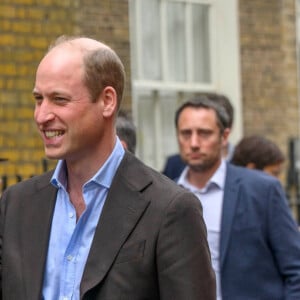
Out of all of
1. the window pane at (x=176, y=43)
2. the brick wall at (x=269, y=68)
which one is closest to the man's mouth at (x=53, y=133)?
the window pane at (x=176, y=43)

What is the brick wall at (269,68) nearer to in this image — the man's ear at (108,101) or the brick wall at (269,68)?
the brick wall at (269,68)

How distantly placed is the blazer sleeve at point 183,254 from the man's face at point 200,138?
2.78 metres

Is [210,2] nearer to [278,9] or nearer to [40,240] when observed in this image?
[278,9]

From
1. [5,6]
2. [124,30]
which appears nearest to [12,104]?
[5,6]

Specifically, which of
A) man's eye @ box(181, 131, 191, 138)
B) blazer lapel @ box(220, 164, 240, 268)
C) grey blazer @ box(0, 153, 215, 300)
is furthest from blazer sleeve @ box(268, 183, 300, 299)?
grey blazer @ box(0, 153, 215, 300)

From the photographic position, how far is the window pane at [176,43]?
1087 cm

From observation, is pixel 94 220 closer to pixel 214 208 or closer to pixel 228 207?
pixel 228 207

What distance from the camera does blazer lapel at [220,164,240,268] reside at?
5.59 metres

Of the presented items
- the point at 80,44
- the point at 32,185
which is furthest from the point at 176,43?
the point at 80,44

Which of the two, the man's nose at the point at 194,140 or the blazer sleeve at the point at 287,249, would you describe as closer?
the blazer sleeve at the point at 287,249

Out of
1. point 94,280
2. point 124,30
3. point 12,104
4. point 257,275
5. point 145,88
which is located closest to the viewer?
point 94,280

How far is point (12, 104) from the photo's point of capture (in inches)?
349

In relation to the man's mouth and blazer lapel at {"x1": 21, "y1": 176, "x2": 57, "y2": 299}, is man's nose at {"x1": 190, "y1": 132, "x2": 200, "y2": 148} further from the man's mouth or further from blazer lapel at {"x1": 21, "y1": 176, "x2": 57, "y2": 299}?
the man's mouth

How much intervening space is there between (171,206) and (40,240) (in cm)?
42
